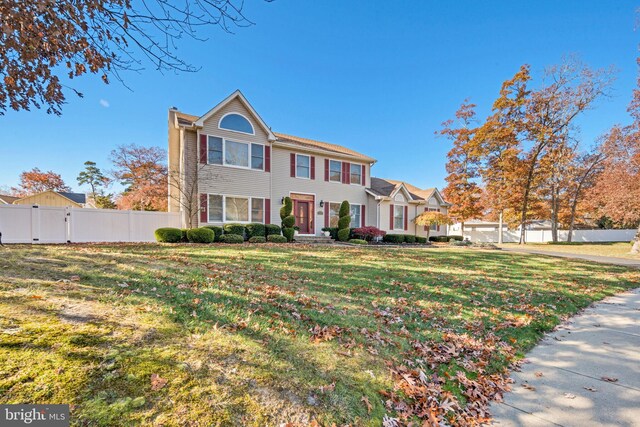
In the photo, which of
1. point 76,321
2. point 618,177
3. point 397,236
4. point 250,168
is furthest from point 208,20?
point 618,177

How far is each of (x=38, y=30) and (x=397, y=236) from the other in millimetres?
18388

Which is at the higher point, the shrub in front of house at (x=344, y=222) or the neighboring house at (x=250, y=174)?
the neighboring house at (x=250, y=174)

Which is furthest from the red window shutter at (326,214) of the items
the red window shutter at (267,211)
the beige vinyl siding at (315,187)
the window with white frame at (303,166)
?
the red window shutter at (267,211)

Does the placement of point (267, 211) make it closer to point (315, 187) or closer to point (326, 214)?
point (315, 187)

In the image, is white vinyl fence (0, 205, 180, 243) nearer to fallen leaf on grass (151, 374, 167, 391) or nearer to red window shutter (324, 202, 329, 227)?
red window shutter (324, 202, 329, 227)

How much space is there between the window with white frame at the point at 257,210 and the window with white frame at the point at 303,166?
302cm

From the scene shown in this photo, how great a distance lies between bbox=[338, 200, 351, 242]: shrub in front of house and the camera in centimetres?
1642

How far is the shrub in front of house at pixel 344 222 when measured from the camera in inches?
647

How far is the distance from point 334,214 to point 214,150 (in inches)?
328

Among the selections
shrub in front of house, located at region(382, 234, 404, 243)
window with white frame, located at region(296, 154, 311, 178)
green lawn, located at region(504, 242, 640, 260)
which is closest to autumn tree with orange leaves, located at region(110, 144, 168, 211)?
window with white frame, located at region(296, 154, 311, 178)

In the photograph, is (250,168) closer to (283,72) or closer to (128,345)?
(283,72)

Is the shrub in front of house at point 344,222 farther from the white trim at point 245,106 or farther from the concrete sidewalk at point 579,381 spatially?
the concrete sidewalk at point 579,381

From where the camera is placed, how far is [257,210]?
1521 cm

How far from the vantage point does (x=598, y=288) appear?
654cm
